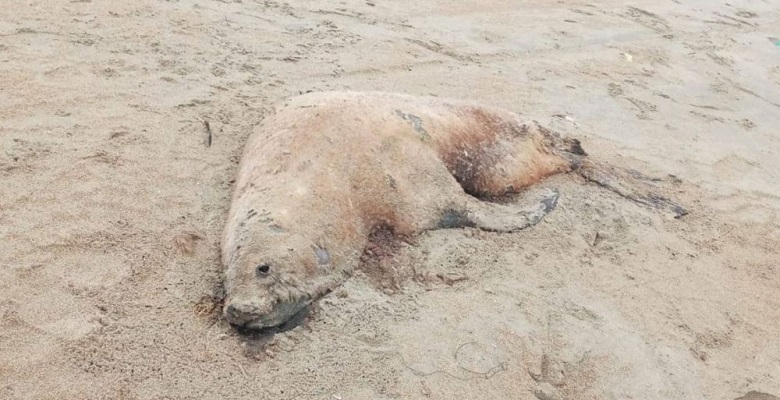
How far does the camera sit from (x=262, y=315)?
259 centimetres

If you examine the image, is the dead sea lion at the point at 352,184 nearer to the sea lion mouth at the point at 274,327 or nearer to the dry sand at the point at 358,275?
the sea lion mouth at the point at 274,327

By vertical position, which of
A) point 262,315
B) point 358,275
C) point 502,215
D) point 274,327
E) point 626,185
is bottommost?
point 626,185

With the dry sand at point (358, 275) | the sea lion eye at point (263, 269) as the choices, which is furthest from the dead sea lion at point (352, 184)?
the dry sand at point (358, 275)

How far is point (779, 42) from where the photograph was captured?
795 cm

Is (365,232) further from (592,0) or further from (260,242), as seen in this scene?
(592,0)

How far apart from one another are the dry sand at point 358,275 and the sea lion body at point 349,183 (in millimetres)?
141

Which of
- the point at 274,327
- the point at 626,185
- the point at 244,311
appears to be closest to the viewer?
the point at 244,311

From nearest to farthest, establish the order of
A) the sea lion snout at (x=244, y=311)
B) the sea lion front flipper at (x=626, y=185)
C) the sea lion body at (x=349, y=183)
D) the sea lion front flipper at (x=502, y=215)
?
the sea lion snout at (x=244, y=311) → the sea lion body at (x=349, y=183) → the sea lion front flipper at (x=502, y=215) → the sea lion front flipper at (x=626, y=185)

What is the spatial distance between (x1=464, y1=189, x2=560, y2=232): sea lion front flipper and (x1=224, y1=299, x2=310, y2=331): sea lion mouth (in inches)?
47.7

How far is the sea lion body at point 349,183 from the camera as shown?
2721 mm

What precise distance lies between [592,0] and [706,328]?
19.4 ft

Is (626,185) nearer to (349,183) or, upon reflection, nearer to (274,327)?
(349,183)

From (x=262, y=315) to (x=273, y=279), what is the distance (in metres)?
0.15

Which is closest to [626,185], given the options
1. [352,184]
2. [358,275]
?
[352,184]
